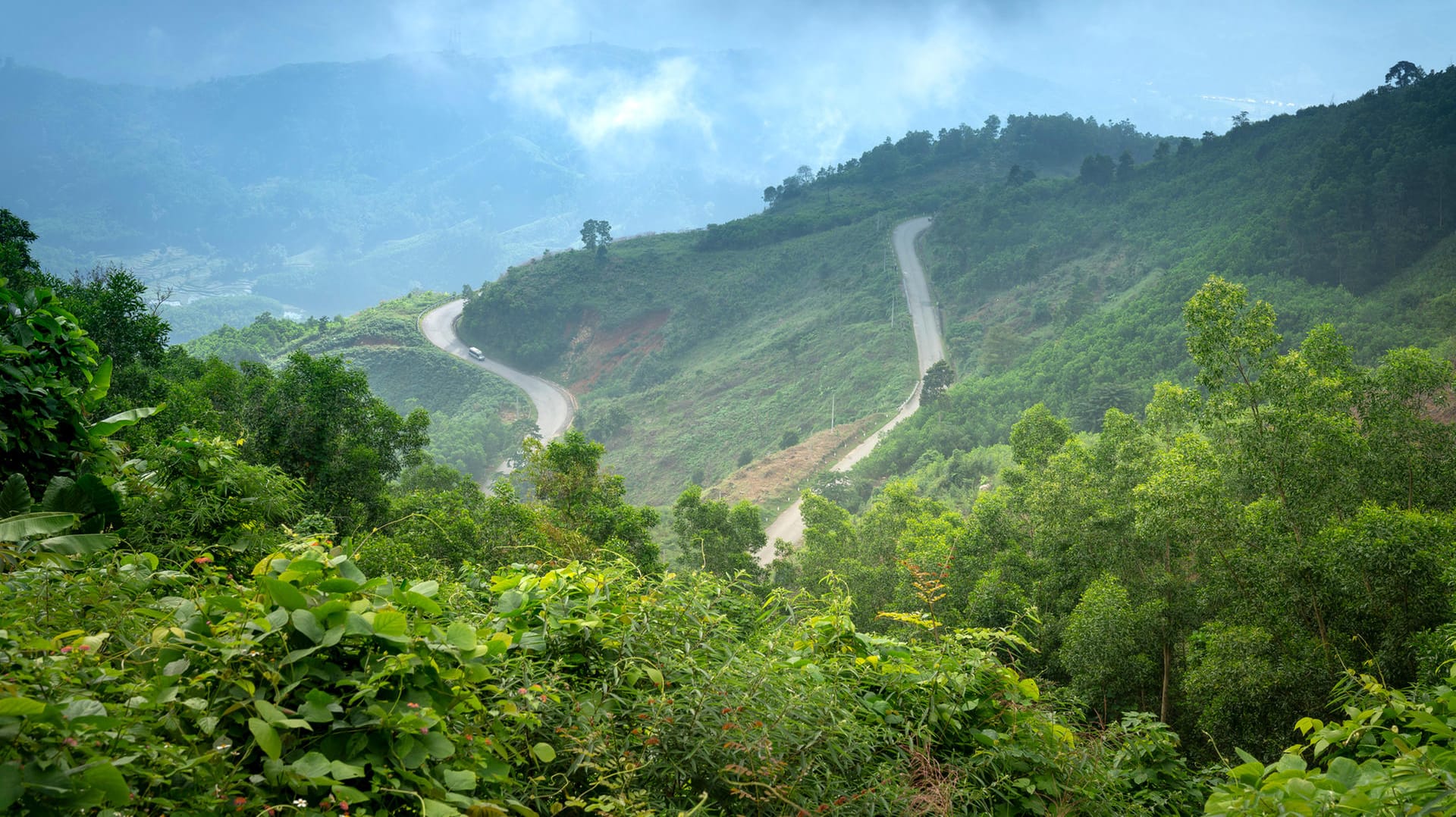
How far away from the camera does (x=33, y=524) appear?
6.55ft

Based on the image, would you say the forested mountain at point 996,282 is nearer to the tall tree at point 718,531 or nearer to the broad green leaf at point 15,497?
the tall tree at point 718,531

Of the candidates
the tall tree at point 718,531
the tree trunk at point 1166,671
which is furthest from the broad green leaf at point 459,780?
the tall tree at point 718,531

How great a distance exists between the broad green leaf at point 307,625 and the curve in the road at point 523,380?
157ft

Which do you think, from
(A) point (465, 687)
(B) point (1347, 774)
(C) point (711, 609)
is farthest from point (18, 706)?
(B) point (1347, 774)

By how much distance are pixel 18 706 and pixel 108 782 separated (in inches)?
7.1

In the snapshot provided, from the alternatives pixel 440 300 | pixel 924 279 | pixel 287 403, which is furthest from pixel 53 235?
pixel 287 403

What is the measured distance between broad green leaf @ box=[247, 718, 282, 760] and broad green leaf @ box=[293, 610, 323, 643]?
0.65 ft

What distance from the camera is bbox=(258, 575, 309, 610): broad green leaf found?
5.38 feet

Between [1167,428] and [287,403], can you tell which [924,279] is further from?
[287,403]

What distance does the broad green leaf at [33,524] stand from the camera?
6.39ft

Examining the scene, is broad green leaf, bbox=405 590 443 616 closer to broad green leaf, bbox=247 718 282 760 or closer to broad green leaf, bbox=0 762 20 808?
broad green leaf, bbox=247 718 282 760

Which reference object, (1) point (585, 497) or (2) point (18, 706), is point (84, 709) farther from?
(1) point (585, 497)

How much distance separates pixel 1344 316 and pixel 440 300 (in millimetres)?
69554

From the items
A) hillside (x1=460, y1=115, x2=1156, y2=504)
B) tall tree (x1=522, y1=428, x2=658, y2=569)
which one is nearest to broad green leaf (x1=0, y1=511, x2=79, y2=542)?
tall tree (x1=522, y1=428, x2=658, y2=569)
